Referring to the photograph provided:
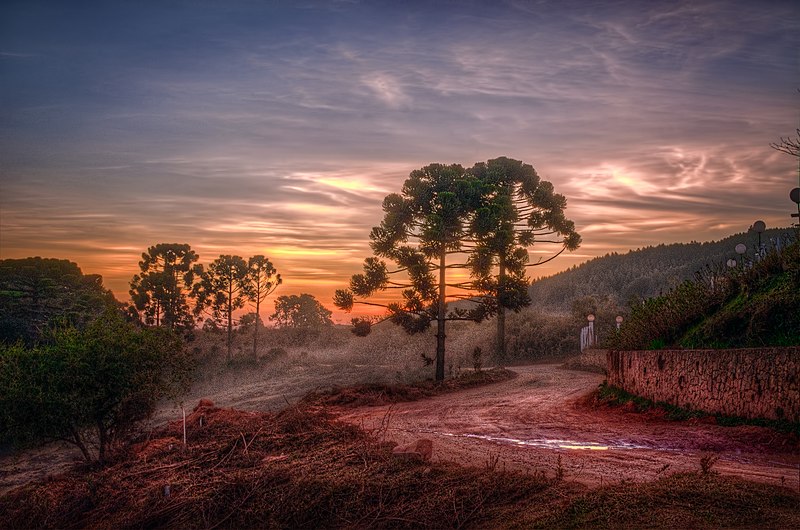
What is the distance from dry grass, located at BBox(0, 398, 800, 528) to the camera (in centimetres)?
675

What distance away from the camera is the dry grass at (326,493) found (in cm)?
675

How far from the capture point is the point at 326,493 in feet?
27.5

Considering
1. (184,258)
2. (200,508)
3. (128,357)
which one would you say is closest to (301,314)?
(184,258)

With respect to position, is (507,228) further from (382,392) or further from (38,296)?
(38,296)

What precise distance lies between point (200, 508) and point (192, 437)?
13.5ft

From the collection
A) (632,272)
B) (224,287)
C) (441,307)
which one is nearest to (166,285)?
(224,287)

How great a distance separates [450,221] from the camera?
2466cm

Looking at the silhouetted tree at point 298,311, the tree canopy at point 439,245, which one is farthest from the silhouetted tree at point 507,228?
the silhouetted tree at point 298,311

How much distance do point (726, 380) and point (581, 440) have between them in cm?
271

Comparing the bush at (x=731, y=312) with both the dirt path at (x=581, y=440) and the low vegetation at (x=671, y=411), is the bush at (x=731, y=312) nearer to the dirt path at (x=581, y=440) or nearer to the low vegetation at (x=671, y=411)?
the low vegetation at (x=671, y=411)


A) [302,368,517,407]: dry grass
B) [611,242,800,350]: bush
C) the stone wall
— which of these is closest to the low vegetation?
the stone wall

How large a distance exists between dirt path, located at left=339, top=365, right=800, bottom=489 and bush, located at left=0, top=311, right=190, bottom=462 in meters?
4.50

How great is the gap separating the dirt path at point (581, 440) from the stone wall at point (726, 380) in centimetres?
47

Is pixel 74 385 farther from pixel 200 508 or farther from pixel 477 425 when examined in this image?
pixel 477 425
